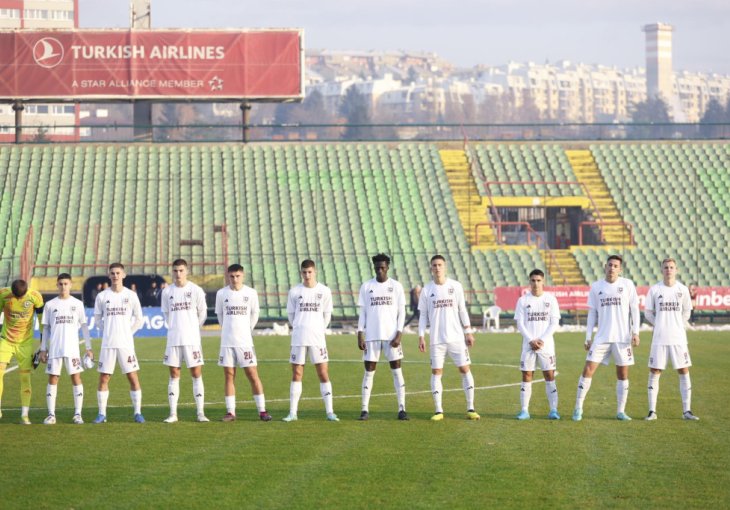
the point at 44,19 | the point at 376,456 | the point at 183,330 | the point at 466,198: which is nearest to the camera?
the point at 376,456

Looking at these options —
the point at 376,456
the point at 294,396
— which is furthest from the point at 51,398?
the point at 376,456

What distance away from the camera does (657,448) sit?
1595cm

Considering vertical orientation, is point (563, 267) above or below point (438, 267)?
above

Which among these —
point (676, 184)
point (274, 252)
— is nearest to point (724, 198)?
point (676, 184)

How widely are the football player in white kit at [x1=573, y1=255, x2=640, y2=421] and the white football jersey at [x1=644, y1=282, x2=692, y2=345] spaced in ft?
1.46

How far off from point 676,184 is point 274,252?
19864 mm

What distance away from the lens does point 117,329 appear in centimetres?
1931

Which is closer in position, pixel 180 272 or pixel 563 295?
pixel 180 272

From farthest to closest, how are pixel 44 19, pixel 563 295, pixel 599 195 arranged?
pixel 44 19, pixel 599 195, pixel 563 295

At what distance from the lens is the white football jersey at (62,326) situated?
19.4m

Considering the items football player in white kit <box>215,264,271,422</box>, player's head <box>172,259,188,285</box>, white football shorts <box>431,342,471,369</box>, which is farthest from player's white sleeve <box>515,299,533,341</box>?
player's head <box>172,259,188,285</box>

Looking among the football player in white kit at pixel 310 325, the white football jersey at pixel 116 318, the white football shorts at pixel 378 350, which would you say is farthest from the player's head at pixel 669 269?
the white football jersey at pixel 116 318

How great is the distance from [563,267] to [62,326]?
35.2 m

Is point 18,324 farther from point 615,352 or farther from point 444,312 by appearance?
point 615,352
